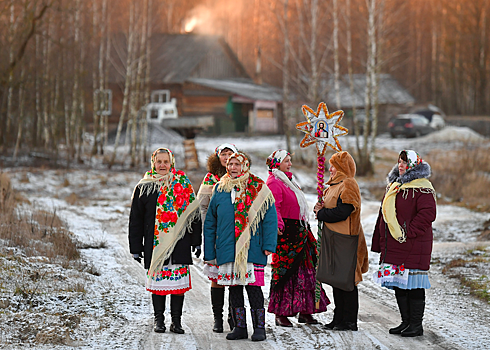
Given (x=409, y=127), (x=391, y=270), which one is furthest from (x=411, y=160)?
(x=409, y=127)

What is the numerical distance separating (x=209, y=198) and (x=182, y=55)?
118ft

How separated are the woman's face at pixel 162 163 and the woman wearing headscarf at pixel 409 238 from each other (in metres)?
2.13

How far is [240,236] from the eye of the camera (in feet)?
17.0

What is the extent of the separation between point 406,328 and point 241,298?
1.61 metres

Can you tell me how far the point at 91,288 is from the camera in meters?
6.89

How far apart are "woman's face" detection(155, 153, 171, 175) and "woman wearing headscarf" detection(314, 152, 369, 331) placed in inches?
60.5

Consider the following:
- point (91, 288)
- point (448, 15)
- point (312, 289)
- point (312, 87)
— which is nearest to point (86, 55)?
point (312, 87)

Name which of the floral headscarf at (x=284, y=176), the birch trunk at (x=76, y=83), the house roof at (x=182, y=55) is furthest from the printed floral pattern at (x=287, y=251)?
the house roof at (x=182, y=55)

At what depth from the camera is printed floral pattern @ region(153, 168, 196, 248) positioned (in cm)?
528

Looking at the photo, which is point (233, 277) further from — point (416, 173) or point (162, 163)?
point (416, 173)

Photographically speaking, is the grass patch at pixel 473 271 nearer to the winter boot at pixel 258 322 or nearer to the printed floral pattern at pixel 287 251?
the printed floral pattern at pixel 287 251

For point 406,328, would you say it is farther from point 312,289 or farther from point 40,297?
point 40,297

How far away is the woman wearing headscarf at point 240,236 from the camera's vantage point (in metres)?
5.15

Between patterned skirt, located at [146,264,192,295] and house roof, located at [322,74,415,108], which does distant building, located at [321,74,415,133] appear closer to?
house roof, located at [322,74,415,108]
